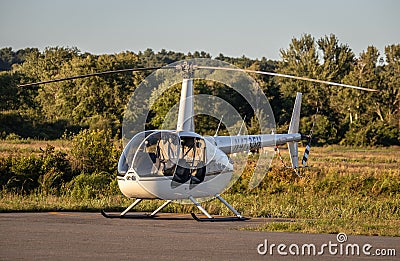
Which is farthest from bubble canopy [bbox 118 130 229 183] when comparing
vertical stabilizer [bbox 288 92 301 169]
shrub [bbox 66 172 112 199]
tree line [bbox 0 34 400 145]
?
tree line [bbox 0 34 400 145]

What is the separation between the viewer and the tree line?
69188 millimetres

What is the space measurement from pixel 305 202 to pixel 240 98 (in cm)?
4668

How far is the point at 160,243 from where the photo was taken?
12.1m

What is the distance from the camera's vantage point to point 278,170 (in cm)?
3416

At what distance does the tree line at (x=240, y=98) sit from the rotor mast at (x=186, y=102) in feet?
117

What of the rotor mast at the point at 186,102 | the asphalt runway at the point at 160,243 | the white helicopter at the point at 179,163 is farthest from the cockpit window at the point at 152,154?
the asphalt runway at the point at 160,243

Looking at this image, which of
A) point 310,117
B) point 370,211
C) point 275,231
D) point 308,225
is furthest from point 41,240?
point 310,117

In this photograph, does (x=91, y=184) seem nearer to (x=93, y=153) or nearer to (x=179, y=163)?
(x=93, y=153)

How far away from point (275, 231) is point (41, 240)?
5584 mm

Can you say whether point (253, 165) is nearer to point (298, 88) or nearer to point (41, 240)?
point (41, 240)

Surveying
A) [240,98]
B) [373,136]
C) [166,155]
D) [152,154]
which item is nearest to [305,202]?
[166,155]

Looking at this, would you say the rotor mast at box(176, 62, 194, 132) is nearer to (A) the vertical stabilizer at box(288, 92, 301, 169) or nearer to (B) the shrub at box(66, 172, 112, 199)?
(A) the vertical stabilizer at box(288, 92, 301, 169)

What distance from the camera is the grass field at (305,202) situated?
17172 millimetres

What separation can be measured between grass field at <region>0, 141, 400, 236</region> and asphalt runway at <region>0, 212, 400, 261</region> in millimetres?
1903
